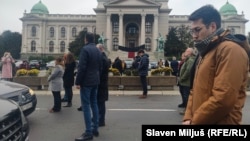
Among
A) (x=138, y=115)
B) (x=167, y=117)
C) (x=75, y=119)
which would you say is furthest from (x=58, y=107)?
(x=167, y=117)

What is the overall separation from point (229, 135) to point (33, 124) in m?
6.08

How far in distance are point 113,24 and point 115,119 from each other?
84.7 m

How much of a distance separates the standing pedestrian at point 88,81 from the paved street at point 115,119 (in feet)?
0.98

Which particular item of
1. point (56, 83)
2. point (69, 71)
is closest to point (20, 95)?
point (56, 83)

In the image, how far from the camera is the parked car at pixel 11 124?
131 inches

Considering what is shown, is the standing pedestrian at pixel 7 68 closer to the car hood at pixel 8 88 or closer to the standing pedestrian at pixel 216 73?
the car hood at pixel 8 88

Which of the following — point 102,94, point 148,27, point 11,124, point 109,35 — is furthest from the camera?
point 148,27

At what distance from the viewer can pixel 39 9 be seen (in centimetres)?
10494

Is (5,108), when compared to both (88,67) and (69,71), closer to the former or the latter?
(88,67)

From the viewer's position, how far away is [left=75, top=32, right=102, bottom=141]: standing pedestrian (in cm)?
634

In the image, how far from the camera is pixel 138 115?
9.15 m

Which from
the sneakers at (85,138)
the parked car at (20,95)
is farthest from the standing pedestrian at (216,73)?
the parked car at (20,95)

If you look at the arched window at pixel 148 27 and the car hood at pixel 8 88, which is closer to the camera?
the car hood at pixel 8 88

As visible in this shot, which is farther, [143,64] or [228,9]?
[228,9]
